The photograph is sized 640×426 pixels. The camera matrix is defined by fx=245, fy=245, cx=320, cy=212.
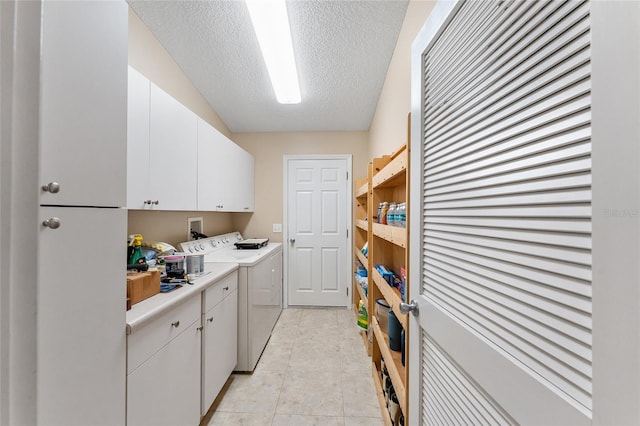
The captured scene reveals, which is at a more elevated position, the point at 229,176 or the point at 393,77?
the point at 393,77

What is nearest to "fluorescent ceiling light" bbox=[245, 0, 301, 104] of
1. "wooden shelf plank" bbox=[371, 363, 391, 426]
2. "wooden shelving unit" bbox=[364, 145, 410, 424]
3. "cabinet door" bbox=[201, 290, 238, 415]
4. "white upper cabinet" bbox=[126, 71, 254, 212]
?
"white upper cabinet" bbox=[126, 71, 254, 212]

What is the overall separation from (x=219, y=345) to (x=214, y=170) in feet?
4.68

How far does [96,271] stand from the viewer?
29.2 inches

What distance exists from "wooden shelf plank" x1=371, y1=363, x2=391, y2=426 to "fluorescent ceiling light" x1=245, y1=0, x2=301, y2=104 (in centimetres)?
239

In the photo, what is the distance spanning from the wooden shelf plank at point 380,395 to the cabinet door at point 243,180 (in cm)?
206

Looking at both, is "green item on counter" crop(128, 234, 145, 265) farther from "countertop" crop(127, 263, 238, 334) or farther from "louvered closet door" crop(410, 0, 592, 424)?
"louvered closet door" crop(410, 0, 592, 424)

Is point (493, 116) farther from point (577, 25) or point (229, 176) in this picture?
point (229, 176)

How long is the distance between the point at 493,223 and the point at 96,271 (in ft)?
3.59

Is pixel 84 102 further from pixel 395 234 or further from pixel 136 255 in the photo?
pixel 395 234

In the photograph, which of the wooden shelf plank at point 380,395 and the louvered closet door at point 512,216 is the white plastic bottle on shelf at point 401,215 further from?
the wooden shelf plank at point 380,395

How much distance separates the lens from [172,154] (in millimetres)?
1592

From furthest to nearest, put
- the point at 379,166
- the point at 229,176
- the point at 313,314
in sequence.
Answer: the point at 313,314 < the point at 229,176 < the point at 379,166

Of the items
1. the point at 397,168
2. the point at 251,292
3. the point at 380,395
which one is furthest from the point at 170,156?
the point at 380,395

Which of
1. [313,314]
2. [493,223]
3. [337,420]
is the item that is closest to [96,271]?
[493,223]
